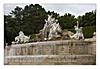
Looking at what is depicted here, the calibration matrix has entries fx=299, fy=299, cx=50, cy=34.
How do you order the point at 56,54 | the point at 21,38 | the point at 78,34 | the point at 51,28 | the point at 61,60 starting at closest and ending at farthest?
the point at 61,60 → the point at 56,54 → the point at 78,34 → the point at 21,38 → the point at 51,28

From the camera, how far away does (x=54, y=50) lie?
988 centimetres

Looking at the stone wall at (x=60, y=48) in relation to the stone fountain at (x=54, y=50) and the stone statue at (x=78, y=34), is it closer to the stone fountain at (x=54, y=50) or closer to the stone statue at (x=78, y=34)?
the stone fountain at (x=54, y=50)

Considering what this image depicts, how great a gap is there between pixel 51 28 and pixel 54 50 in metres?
0.95

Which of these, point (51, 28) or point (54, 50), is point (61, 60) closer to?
point (54, 50)

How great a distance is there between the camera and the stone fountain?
31.6ft

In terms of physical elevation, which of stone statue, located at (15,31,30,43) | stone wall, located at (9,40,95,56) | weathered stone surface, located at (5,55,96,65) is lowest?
weathered stone surface, located at (5,55,96,65)

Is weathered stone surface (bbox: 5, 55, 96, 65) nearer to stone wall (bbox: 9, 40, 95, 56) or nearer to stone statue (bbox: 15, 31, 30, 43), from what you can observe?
stone wall (bbox: 9, 40, 95, 56)

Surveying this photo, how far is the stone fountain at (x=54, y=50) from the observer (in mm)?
9641

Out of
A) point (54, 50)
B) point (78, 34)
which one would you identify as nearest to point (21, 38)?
point (54, 50)

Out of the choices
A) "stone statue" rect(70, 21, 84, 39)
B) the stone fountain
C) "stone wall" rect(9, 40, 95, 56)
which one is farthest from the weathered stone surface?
"stone statue" rect(70, 21, 84, 39)

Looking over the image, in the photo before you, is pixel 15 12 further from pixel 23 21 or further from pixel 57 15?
pixel 57 15

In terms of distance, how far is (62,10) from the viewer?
32.8ft

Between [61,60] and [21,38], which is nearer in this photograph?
[61,60]

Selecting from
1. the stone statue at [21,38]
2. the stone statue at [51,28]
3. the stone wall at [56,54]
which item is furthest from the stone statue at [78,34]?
the stone statue at [21,38]
